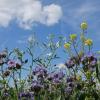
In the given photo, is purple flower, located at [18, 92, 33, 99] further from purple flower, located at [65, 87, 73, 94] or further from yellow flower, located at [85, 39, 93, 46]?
yellow flower, located at [85, 39, 93, 46]

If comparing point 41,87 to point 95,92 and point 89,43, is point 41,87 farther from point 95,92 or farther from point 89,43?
point 89,43

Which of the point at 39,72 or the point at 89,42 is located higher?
the point at 89,42

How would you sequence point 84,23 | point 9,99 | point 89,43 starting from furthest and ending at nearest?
point 84,23, point 89,43, point 9,99

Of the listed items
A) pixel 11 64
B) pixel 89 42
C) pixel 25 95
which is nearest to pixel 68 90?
pixel 25 95

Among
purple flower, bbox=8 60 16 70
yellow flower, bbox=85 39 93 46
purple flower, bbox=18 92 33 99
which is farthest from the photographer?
yellow flower, bbox=85 39 93 46

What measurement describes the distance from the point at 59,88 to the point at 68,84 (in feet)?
0.44

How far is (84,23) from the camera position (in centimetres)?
666

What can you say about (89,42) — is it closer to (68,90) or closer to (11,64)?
(68,90)

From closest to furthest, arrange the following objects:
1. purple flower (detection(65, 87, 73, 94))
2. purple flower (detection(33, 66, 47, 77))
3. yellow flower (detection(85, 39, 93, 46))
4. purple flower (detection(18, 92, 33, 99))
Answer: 1. purple flower (detection(18, 92, 33, 99))
2. purple flower (detection(65, 87, 73, 94))
3. purple flower (detection(33, 66, 47, 77))
4. yellow flower (detection(85, 39, 93, 46))

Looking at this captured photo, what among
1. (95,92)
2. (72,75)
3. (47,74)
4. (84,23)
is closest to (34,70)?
(47,74)

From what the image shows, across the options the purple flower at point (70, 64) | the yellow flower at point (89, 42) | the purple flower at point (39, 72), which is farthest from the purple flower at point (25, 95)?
the yellow flower at point (89, 42)

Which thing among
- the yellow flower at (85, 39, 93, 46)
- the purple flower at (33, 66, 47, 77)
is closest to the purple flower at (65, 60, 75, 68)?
the purple flower at (33, 66, 47, 77)

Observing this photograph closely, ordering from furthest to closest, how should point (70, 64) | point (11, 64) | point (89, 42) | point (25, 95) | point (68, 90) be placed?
point (89, 42), point (70, 64), point (11, 64), point (68, 90), point (25, 95)

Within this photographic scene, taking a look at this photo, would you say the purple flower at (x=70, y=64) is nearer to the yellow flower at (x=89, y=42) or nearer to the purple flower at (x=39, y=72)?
the purple flower at (x=39, y=72)
